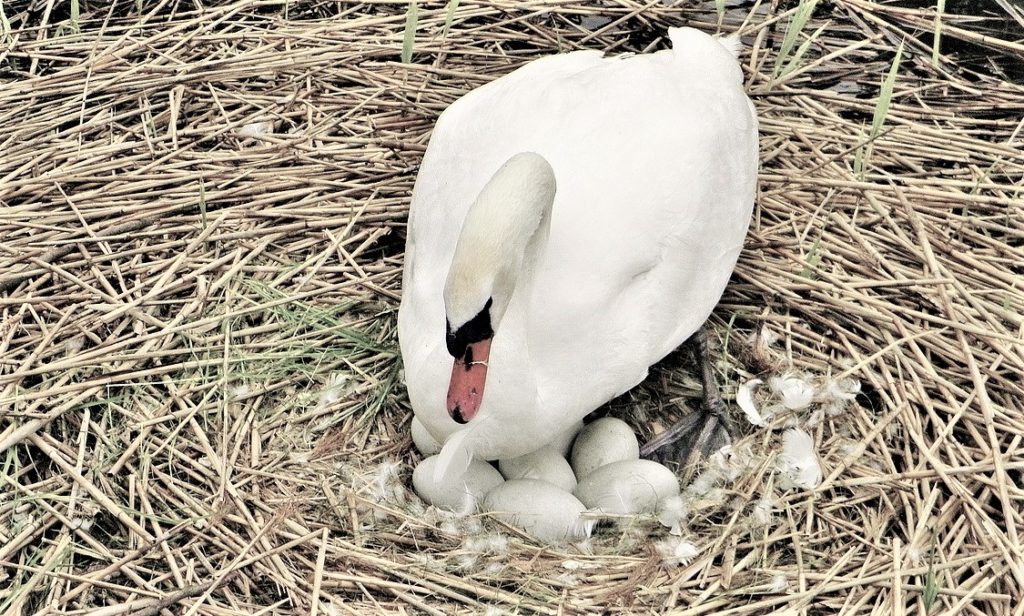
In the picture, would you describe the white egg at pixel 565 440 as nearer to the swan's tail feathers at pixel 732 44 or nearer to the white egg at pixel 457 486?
the white egg at pixel 457 486

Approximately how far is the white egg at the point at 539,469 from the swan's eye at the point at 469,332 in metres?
0.67

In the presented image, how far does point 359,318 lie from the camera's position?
12.5ft

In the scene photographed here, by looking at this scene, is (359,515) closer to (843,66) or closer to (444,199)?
(444,199)

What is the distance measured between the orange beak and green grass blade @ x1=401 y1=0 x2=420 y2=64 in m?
1.58

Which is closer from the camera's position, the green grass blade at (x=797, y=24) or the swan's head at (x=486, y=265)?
the swan's head at (x=486, y=265)

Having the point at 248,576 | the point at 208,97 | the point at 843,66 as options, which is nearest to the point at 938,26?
the point at 843,66

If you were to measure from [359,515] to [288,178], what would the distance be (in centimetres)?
132

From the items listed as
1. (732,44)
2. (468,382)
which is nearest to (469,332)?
(468,382)

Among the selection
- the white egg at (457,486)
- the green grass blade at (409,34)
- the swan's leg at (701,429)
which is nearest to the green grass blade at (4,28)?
the green grass blade at (409,34)

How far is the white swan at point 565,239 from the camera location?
2834mm

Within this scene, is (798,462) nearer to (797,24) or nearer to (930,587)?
(930,587)

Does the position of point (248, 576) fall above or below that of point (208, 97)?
below

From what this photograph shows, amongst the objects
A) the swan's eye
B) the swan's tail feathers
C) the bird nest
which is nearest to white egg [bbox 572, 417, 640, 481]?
the bird nest

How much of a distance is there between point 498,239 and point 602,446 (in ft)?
3.23
